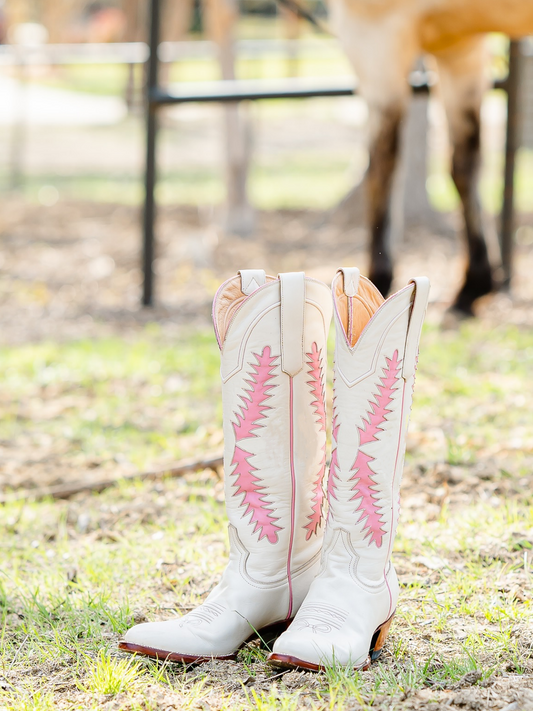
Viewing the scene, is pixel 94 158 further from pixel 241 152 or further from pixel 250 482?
pixel 250 482

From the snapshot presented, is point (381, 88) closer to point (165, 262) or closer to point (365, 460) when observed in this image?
point (165, 262)

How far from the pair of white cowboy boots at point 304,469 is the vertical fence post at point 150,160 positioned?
283 cm

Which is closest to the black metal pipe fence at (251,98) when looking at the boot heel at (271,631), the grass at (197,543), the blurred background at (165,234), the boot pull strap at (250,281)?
the blurred background at (165,234)

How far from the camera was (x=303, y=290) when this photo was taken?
4.66 ft

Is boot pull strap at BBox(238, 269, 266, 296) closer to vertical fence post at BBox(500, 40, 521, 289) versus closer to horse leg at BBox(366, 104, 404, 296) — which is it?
horse leg at BBox(366, 104, 404, 296)

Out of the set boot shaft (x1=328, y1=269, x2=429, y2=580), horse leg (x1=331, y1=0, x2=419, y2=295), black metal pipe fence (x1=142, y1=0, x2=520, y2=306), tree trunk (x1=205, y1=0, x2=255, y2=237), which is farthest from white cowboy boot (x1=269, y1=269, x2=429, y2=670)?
tree trunk (x1=205, y1=0, x2=255, y2=237)

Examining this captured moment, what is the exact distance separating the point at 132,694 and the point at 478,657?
0.56 m

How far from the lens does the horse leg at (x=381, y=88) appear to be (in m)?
3.28

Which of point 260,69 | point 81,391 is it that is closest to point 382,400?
point 81,391

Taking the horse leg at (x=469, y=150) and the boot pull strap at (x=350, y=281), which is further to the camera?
the horse leg at (x=469, y=150)

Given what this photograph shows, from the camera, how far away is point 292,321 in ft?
4.71

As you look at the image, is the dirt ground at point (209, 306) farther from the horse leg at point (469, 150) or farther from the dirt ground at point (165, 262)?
the horse leg at point (469, 150)

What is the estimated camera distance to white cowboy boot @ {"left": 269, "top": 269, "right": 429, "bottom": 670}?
139 cm

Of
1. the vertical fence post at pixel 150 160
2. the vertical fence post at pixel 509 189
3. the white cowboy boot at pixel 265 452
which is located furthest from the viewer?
the vertical fence post at pixel 509 189
